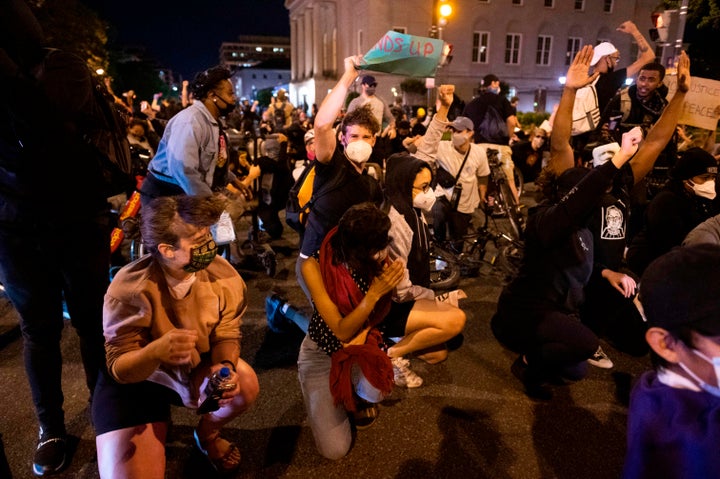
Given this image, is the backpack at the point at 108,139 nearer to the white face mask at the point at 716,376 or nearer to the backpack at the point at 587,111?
the white face mask at the point at 716,376

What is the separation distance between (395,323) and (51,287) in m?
2.07

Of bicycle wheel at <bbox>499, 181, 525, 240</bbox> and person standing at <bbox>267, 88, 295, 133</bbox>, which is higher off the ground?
person standing at <bbox>267, 88, 295, 133</bbox>

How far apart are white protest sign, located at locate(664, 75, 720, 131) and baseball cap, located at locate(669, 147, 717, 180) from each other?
1.56 m

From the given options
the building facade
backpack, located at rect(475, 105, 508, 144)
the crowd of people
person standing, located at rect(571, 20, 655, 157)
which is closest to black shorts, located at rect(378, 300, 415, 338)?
the crowd of people

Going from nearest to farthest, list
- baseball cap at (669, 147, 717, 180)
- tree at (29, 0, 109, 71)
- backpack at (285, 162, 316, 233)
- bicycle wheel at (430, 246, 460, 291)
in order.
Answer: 1. backpack at (285, 162, 316, 233)
2. baseball cap at (669, 147, 717, 180)
3. bicycle wheel at (430, 246, 460, 291)
4. tree at (29, 0, 109, 71)

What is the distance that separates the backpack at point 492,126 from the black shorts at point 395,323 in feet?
17.8

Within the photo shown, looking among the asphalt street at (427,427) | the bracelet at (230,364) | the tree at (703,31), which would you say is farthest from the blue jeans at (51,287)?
the tree at (703,31)

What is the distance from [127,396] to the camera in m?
2.26

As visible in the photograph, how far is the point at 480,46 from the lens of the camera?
4350 cm

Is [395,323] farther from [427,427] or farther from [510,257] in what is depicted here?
[510,257]

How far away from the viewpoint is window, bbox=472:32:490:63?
142ft

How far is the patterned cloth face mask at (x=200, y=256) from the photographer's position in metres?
2.20

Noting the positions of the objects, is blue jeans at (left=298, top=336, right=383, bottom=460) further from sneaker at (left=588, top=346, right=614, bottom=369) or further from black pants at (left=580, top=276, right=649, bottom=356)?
black pants at (left=580, top=276, right=649, bottom=356)

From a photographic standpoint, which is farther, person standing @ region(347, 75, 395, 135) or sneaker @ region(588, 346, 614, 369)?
person standing @ region(347, 75, 395, 135)
